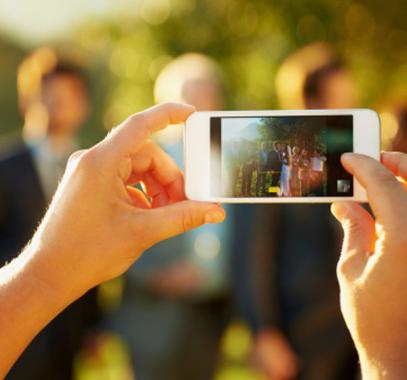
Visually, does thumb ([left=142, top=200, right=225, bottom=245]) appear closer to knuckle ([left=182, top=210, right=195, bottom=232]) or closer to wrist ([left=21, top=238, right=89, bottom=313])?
knuckle ([left=182, top=210, right=195, bottom=232])

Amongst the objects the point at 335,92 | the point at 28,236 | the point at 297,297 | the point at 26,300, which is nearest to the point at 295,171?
the point at 26,300

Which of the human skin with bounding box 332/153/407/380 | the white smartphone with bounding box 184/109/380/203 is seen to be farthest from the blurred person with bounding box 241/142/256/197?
the human skin with bounding box 332/153/407/380

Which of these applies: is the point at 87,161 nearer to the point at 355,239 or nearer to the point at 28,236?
the point at 355,239

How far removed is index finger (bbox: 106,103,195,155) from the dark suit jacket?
172 centimetres

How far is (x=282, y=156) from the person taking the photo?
219 centimetres

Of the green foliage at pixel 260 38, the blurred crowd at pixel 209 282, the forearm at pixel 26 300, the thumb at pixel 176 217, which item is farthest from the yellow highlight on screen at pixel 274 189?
the green foliage at pixel 260 38

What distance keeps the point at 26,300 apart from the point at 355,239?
0.89 meters

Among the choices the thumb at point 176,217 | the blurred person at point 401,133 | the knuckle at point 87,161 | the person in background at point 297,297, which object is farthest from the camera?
the blurred person at point 401,133

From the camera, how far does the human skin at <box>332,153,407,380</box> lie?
146 centimetres

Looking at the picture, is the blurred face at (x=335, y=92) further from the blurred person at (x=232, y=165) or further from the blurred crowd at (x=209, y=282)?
the blurred person at (x=232, y=165)

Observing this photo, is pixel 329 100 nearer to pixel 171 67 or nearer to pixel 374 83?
pixel 171 67

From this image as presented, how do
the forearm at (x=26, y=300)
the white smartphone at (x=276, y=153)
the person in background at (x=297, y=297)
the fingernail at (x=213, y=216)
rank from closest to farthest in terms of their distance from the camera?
1. the forearm at (x=26, y=300)
2. the fingernail at (x=213, y=216)
3. the white smartphone at (x=276, y=153)
4. the person in background at (x=297, y=297)

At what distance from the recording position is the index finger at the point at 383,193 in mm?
1541

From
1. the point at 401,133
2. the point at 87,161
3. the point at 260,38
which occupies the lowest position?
the point at 87,161
